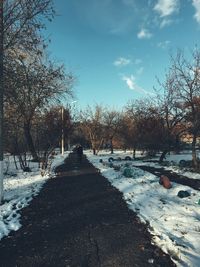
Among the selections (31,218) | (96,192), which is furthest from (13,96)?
(31,218)

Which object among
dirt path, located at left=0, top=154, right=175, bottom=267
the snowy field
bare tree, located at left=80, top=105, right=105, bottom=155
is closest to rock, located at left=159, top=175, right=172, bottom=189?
the snowy field

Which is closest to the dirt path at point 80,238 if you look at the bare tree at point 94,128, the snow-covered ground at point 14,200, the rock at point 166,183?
the snow-covered ground at point 14,200

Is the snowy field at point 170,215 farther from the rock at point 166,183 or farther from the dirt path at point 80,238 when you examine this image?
the dirt path at point 80,238

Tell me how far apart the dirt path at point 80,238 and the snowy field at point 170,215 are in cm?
27

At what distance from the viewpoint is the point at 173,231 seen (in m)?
7.76

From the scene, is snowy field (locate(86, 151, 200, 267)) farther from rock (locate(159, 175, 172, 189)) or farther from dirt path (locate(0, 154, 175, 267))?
dirt path (locate(0, 154, 175, 267))

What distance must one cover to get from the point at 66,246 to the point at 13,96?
8.41 meters

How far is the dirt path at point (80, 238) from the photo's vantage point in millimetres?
5938

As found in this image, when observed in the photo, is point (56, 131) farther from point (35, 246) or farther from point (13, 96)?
point (35, 246)

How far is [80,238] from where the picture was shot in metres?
7.24

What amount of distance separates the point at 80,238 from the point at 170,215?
301cm

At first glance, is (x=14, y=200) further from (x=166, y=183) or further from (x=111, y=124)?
(x=111, y=124)

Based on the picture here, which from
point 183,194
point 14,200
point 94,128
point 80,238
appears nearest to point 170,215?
point 80,238

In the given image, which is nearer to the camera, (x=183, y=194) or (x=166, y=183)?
(x=183, y=194)
